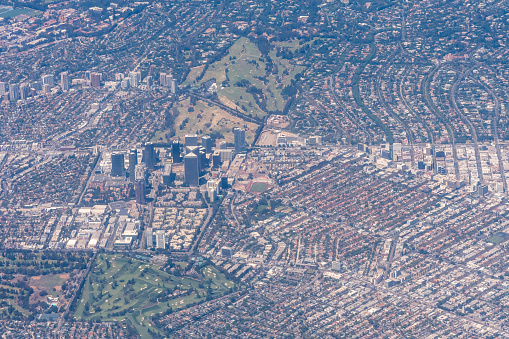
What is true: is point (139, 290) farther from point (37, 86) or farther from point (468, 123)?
point (37, 86)

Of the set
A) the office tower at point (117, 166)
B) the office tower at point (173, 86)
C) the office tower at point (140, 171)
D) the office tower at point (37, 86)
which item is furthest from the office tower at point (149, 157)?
the office tower at point (37, 86)

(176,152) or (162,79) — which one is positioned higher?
(162,79)

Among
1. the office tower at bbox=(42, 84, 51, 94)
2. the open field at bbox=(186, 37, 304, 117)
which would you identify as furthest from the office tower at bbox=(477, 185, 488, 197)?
the office tower at bbox=(42, 84, 51, 94)

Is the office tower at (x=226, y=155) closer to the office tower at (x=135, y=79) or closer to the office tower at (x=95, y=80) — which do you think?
the office tower at (x=135, y=79)

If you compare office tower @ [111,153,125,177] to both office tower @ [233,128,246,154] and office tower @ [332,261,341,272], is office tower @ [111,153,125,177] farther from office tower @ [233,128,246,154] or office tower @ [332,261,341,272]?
office tower @ [332,261,341,272]

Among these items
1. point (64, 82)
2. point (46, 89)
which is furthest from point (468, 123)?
point (46, 89)

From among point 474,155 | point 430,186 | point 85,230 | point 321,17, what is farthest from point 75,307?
point 321,17
